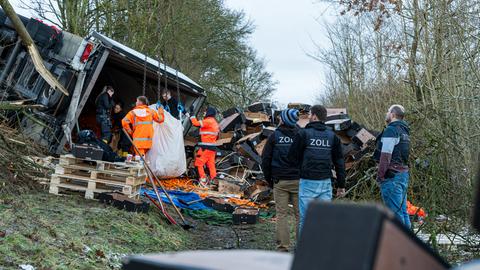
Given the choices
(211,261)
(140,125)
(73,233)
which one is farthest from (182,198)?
(211,261)

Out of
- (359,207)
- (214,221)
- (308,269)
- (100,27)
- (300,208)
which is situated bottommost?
(214,221)

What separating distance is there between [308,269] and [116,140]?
47.5 feet

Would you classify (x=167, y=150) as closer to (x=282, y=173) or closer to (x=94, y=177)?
(x=94, y=177)

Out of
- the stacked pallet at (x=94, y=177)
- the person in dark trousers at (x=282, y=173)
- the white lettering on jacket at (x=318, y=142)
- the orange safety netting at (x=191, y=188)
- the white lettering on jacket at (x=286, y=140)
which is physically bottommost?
the orange safety netting at (x=191, y=188)

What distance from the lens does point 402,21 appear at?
12461 millimetres

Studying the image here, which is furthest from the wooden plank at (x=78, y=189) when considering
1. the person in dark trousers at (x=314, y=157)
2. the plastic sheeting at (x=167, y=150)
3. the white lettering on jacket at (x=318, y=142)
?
the white lettering on jacket at (x=318, y=142)

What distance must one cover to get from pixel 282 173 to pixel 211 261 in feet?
21.5

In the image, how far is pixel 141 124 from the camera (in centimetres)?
1252

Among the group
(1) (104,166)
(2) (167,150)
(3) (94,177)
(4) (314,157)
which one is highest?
(4) (314,157)

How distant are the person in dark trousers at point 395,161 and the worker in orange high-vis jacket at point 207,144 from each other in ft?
21.1

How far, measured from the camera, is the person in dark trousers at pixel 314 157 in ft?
26.4

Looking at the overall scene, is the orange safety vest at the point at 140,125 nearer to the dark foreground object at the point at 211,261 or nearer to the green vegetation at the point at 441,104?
the green vegetation at the point at 441,104

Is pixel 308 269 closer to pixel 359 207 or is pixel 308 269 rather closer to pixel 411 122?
pixel 359 207

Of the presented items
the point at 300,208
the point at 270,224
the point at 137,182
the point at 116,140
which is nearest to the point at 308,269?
the point at 300,208
